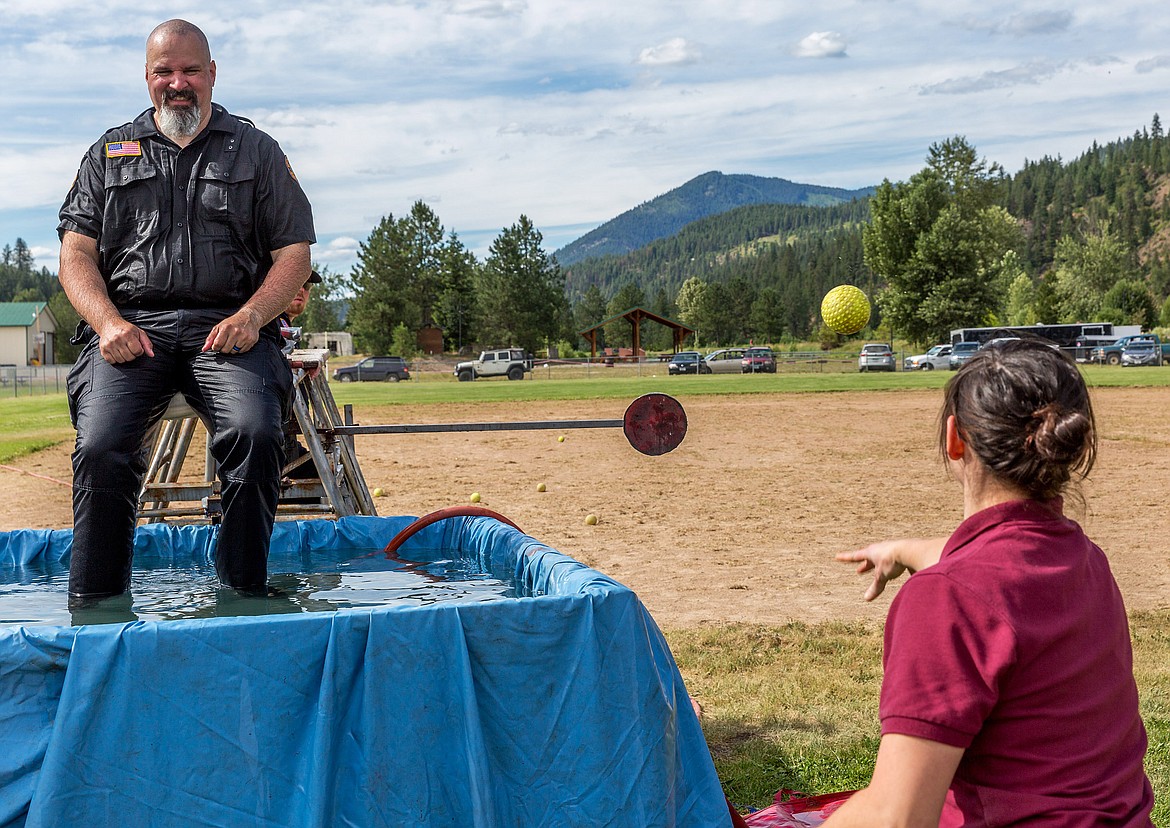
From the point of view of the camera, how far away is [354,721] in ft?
8.23

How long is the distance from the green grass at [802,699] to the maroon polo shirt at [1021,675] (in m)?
2.12

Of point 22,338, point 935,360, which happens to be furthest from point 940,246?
point 22,338

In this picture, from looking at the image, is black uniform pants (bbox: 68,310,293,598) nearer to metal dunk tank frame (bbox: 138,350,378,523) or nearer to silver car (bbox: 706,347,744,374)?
metal dunk tank frame (bbox: 138,350,378,523)

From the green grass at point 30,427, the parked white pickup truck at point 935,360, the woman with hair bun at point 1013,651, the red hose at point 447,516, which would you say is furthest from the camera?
the parked white pickup truck at point 935,360

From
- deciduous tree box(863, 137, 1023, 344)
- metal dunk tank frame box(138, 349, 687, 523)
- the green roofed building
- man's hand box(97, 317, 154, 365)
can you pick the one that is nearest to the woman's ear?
man's hand box(97, 317, 154, 365)

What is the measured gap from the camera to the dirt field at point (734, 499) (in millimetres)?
7410

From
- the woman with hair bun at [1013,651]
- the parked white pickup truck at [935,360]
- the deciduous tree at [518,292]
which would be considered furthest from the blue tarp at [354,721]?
the deciduous tree at [518,292]

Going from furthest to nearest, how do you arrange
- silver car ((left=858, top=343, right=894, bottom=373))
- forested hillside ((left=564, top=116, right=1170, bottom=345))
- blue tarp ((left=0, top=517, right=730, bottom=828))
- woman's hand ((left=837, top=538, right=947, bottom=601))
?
1. forested hillside ((left=564, top=116, right=1170, bottom=345))
2. silver car ((left=858, top=343, right=894, bottom=373))
3. blue tarp ((left=0, top=517, right=730, bottom=828))
4. woman's hand ((left=837, top=538, right=947, bottom=601))

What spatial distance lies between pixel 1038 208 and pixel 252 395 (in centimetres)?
21003

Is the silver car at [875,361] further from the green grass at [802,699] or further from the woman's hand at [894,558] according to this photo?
the woman's hand at [894,558]

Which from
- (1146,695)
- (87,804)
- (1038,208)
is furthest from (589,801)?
(1038,208)

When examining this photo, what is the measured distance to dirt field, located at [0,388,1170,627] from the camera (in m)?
7.41

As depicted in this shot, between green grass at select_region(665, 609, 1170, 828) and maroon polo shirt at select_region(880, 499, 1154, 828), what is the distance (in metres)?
2.12

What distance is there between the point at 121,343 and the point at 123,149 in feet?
2.70
